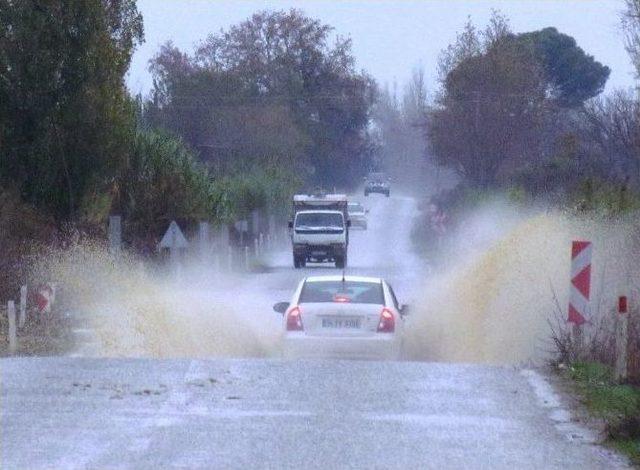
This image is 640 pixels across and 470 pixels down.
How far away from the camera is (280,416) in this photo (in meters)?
11.7

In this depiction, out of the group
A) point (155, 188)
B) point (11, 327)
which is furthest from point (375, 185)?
point (11, 327)

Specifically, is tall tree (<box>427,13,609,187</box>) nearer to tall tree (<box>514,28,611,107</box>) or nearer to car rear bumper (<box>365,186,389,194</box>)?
tall tree (<box>514,28,611,107</box>)

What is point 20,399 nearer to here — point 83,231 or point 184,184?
point 83,231

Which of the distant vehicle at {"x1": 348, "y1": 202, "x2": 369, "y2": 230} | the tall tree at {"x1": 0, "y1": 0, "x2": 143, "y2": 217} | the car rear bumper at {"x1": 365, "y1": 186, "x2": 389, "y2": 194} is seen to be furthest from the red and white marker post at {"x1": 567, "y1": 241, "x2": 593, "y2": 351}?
the car rear bumper at {"x1": 365, "y1": 186, "x2": 389, "y2": 194}

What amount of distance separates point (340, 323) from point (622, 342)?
4.27m

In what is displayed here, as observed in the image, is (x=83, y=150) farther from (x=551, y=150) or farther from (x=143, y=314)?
(x=551, y=150)

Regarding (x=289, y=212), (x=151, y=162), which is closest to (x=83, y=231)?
(x=151, y=162)

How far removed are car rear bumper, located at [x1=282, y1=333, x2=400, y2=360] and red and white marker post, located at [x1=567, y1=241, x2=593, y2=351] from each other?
2512 mm

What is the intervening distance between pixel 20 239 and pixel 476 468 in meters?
23.8

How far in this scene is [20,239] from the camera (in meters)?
32.0

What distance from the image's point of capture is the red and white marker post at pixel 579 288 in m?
17.0

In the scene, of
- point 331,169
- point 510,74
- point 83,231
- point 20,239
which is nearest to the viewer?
point 20,239

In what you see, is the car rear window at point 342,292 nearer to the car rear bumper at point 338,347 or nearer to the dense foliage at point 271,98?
the car rear bumper at point 338,347

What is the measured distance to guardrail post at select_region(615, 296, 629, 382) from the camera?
1511 cm
